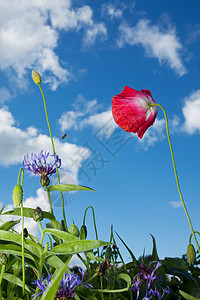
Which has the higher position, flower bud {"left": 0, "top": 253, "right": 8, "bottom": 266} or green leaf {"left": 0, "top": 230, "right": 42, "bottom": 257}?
green leaf {"left": 0, "top": 230, "right": 42, "bottom": 257}

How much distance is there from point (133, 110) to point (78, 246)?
23.3 inches

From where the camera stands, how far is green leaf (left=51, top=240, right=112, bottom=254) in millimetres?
Answer: 667

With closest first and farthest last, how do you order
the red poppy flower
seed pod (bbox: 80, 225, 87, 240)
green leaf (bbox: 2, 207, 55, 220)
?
green leaf (bbox: 2, 207, 55, 220)
seed pod (bbox: 80, 225, 87, 240)
the red poppy flower

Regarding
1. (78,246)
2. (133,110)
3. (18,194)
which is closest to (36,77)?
(133,110)

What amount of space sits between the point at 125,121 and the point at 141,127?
7cm

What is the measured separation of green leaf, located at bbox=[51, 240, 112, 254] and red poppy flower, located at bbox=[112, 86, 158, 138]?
0.56 metres

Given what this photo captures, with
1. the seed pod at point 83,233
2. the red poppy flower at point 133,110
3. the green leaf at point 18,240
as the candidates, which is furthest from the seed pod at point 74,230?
the red poppy flower at point 133,110

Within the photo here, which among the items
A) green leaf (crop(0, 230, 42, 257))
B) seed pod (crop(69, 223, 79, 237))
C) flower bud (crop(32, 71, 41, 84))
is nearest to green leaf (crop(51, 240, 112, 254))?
green leaf (crop(0, 230, 42, 257))

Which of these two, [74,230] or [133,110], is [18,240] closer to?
[74,230]

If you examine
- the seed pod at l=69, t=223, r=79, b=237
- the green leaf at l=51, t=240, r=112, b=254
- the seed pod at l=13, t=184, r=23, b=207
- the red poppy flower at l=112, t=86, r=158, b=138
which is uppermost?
the red poppy flower at l=112, t=86, r=158, b=138

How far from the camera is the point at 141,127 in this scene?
3.92ft

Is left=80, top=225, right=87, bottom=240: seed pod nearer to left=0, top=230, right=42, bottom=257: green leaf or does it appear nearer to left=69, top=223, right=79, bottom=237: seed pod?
left=69, top=223, right=79, bottom=237: seed pod

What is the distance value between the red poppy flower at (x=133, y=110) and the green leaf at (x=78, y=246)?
56 cm

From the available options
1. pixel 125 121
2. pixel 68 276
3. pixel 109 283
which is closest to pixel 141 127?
pixel 125 121
